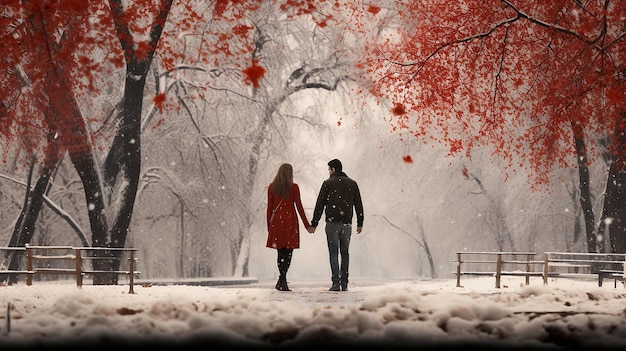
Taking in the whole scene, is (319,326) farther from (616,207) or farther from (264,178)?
(264,178)

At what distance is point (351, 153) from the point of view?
154 ft

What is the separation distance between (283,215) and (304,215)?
358mm

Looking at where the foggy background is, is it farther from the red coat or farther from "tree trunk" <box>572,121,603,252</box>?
the red coat

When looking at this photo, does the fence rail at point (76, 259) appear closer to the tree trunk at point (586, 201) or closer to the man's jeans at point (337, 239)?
the man's jeans at point (337, 239)

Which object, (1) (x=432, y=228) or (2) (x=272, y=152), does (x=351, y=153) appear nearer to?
(1) (x=432, y=228)

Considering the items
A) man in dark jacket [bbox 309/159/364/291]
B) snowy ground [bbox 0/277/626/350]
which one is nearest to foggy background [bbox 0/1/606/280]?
man in dark jacket [bbox 309/159/364/291]

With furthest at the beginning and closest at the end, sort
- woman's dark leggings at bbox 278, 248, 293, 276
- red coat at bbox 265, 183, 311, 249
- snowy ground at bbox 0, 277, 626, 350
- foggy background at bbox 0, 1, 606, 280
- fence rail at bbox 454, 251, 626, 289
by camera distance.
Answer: foggy background at bbox 0, 1, 606, 280 < fence rail at bbox 454, 251, 626, 289 < woman's dark leggings at bbox 278, 248, 293, 276 < red coat at bbox 265, 183, 311, 249 < snowy ground at bbox 0, 277, 626, 350

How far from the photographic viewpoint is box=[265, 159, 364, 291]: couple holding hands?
523 inches

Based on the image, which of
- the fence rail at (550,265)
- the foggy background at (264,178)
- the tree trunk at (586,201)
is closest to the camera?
Result: the fence rail at (550,265)

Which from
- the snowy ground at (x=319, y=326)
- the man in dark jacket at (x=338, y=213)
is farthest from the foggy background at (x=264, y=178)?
the snowy ground at (x=319, y=326)

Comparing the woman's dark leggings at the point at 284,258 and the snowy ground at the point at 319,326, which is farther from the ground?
the woman's dark leggings at the point at 284,258

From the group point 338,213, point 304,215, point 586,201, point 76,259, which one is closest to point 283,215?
point 304,215

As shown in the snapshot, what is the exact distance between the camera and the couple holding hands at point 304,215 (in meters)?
13.3

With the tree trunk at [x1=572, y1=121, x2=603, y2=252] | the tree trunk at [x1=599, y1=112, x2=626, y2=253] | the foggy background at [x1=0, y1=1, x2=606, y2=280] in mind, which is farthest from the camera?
the foggy background at [x1=0, y1=1, x2=606, y2=280]
